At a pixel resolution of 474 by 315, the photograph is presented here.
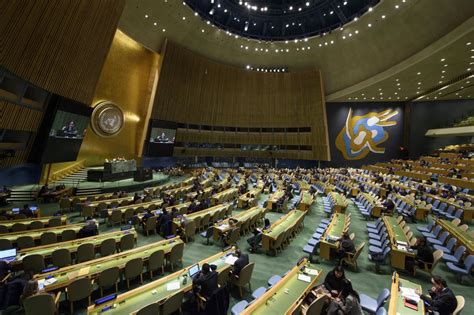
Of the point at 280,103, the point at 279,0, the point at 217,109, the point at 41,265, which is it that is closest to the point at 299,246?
the point at 41,265

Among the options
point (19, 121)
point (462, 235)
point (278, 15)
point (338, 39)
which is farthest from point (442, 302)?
point (278, 15)

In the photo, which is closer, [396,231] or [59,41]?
[396,231]

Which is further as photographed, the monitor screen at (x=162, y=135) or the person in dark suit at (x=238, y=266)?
the monitor screen at (x=162, y=135)

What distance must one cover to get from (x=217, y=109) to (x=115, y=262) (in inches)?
1046

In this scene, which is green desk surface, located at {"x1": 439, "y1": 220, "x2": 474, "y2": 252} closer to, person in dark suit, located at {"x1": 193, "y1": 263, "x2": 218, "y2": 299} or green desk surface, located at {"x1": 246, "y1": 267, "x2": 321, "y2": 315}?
green desk surface, located at {"x1": 246, "y1": 267, "x2": 321, "y2": 315}

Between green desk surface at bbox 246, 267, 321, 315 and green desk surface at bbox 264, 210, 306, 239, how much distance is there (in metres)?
2.35

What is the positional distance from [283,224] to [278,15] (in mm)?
28947

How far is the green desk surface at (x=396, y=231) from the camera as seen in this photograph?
6.87m

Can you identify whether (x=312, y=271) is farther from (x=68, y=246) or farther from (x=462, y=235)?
(x=68, y=246)

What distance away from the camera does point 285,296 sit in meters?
4.19

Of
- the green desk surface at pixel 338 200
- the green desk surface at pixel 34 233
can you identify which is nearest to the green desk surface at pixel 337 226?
the green desk surface at pixel 338 200

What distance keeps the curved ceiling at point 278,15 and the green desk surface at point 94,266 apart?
23593mm

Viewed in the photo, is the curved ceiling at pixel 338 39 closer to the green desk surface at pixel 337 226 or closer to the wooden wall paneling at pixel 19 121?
the wooden wall paneling at pixel 19 121

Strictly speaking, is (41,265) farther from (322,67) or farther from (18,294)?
(322,67)
